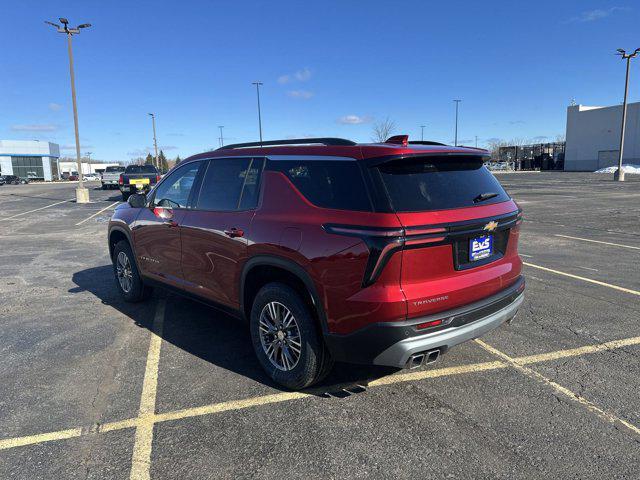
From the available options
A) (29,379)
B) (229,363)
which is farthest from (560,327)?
(29,379)

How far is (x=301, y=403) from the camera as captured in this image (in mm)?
3289

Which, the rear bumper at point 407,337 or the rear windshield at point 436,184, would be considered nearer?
the rear bumper at point 407,337

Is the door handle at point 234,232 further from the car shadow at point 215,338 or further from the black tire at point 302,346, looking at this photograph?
the car shadow at point 215,338

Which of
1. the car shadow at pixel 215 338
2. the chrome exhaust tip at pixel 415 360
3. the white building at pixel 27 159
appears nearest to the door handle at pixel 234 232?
the car shadow at pixel 215 338

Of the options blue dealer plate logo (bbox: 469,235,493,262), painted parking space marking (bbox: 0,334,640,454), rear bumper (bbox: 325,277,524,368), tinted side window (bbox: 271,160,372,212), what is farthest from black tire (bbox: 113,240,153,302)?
blue dealer plate logo (bbox: 469,235,493,262)

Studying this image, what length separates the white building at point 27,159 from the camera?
83.5m

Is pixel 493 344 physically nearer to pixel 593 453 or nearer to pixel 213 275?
pixel 593 453

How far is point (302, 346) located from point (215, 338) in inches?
62.4

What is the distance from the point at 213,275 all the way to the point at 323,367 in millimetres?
1372

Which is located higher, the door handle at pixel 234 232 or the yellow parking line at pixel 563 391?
the door handle at pixel 234 232

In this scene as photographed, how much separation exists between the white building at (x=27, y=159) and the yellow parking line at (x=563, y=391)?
309 ft

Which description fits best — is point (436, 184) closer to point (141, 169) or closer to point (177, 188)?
point (177, 188)

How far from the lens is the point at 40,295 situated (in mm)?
6230

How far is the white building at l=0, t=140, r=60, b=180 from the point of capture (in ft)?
274
